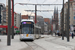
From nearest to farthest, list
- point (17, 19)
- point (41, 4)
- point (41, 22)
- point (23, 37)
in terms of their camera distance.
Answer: point (23, 37)
point (41, 4)
point (41, 22)
point (17, 19)

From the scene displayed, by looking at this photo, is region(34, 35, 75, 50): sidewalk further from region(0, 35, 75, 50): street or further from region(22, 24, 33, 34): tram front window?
region(22, 24, 33, 34): tram front window

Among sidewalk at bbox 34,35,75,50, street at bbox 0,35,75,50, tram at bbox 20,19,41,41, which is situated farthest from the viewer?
tram at bbox 20,19,41,41

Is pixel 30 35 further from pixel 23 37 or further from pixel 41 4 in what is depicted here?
pixel 41 4

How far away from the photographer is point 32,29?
2644cm

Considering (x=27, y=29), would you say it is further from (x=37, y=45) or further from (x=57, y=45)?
(x=57, y=45)

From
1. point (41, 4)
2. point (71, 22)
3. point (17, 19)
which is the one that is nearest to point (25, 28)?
point (41, 4)

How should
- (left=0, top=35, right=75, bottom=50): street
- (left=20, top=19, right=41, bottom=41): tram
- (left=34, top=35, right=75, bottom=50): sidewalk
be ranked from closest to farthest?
(left=0, top=35, right=75, bottom=50): street
(left=34, top=35, right=75, bottom=50): sidewalk
(left=20, top=19, right=41, bottom=41): tram

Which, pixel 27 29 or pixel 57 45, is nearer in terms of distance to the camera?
pixel 57 45

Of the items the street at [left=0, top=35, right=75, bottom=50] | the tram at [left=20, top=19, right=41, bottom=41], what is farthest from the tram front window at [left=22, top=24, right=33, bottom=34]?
the street at [left=0, top=35, right=75, bottom=50]

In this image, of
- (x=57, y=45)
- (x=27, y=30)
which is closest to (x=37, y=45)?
(x=57, y=45)

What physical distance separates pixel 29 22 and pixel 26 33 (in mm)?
1698

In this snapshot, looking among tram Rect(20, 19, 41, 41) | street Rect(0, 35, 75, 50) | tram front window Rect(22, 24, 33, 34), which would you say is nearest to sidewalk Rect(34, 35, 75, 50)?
street Rect(0, 35, 75, 50)

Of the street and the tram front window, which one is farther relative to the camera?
the tram front window

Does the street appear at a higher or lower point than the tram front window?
lower
